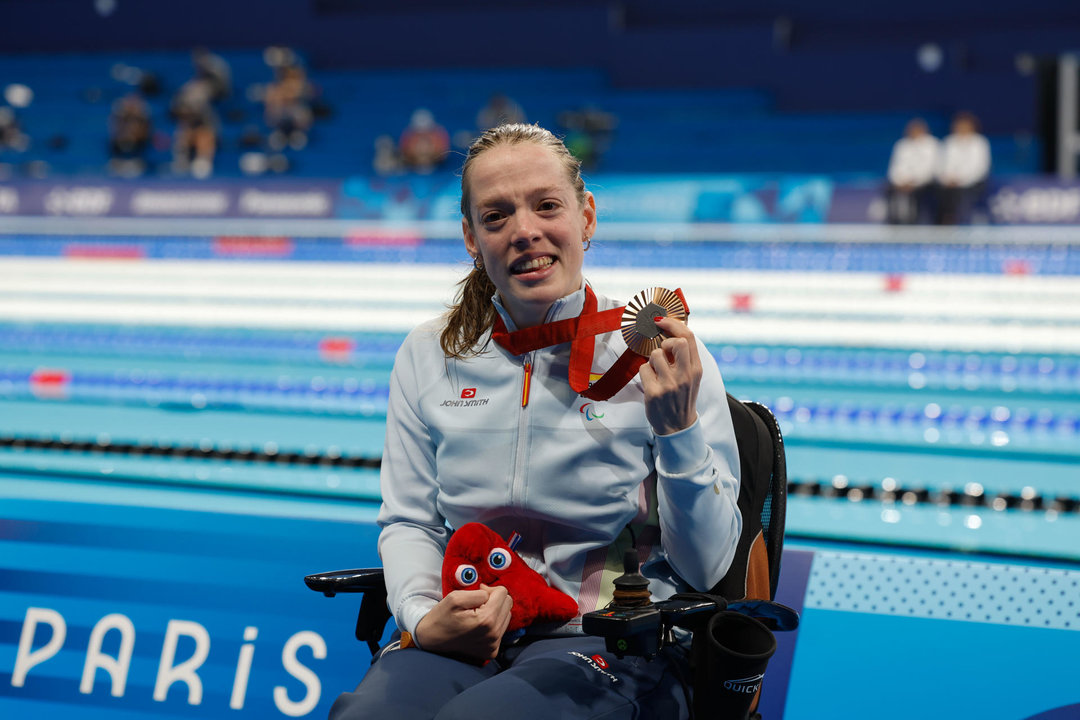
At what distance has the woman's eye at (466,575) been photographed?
160 centimetres

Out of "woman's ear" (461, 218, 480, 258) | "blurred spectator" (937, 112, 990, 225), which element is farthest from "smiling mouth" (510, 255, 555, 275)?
"blurred spectator" (937, 112, 990, 225)

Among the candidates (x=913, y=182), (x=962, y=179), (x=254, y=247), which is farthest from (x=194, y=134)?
(x=962, y=179)

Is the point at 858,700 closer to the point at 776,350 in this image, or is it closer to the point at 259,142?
the point at 776,350

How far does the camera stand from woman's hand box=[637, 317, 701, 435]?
4.94 ft

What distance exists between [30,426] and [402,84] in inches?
464

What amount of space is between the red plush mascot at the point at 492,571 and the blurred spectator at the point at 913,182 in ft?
30.1

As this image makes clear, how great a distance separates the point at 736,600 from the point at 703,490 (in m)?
0.20

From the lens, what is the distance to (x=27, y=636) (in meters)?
2.31

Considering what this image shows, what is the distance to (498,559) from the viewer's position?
5.28 feet

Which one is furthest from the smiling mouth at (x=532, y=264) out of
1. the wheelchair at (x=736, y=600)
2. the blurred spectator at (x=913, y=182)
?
the blurred spectator at (x=913, y=182)

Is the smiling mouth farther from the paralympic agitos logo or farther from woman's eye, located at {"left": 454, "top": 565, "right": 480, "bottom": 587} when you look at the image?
woman's eye, located at {"left": 454, "top": 565, "right": 480, "bottom": 587}

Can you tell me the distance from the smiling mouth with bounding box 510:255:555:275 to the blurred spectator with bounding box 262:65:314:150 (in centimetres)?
1385

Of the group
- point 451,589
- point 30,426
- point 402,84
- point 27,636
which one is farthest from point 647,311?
point 402,84

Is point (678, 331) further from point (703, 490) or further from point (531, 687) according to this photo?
point (531, 687)
